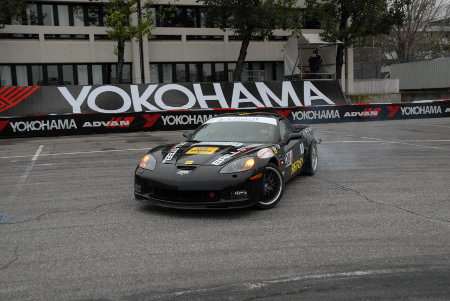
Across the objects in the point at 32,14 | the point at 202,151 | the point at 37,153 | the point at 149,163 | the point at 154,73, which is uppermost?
the point at 32,14

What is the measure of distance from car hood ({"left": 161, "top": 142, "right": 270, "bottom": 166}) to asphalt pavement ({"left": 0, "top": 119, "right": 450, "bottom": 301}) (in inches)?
27.2

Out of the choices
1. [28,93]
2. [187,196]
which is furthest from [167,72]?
[187,196]

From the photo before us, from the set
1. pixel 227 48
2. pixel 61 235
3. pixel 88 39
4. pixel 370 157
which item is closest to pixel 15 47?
pixel 88 39

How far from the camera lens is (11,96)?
762 inches

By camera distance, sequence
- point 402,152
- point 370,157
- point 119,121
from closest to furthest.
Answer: point 370,157 < point 402,152 < point 119,121

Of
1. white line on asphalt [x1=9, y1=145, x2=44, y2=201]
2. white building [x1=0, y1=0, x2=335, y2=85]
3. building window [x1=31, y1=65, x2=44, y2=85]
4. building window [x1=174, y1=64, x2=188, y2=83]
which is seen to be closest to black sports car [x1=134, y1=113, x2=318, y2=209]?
white line on asphalt [x1=9, y1=145, x2=44, y2=201]

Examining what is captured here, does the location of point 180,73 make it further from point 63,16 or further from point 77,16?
point 63,16

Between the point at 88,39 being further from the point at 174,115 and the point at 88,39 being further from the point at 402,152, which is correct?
the point at 402,152

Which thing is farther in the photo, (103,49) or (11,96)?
(103,49)

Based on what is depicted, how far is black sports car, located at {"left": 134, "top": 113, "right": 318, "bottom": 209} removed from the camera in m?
6.28

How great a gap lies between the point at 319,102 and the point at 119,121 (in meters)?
9.31

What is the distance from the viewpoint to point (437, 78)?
39469mm

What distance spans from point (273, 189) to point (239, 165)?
720 millimetres

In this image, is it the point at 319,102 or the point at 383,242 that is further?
the point at 319,102
